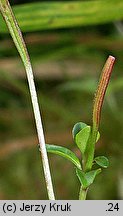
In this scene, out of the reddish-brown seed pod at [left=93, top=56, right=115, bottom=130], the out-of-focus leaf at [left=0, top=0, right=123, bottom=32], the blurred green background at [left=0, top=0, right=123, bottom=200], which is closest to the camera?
the reddish-brown seed pod at [left=93, top=56, right=115, bottom=130]

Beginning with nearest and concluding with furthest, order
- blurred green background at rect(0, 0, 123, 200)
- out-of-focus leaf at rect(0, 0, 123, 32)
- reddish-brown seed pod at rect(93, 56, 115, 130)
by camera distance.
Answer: reddish-brown seed pod at rect(93, 56, 115, 130)
out-of-focus leaf at rect(0, 0, 123, 32)
blurred green background at rect(0, 0, 123, 200)

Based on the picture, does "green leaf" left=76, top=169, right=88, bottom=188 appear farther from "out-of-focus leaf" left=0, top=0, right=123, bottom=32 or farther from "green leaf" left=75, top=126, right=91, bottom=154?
"out-of-focus leaf" left=0, top=0, right=123, bottom=32

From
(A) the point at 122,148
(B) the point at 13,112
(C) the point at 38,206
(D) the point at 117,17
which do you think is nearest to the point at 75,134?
(C) the point at 38,206

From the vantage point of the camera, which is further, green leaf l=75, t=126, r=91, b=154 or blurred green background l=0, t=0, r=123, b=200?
blurred green background l=0, t=0, r=123, b=200

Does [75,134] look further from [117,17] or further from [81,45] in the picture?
[81,45]

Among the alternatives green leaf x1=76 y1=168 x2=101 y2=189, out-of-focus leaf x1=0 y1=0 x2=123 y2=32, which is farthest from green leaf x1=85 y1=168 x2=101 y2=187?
out-of-focus leaf x1=0 y1=0 x2=123 y2=32

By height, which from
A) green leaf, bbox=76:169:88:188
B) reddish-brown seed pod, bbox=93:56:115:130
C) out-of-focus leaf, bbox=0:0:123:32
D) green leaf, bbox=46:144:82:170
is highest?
out-of-focus leaf, bbox=0:0:123:32
